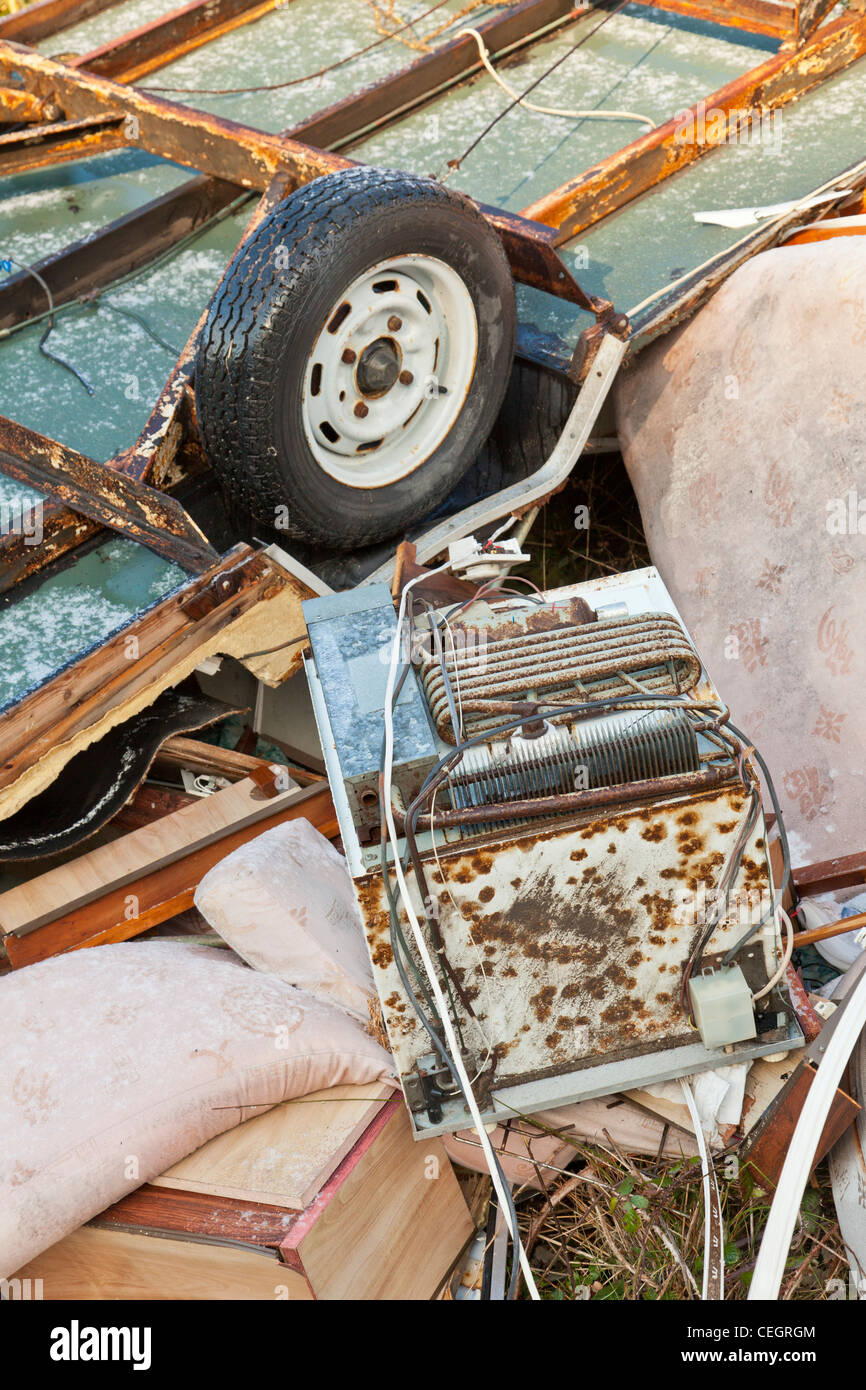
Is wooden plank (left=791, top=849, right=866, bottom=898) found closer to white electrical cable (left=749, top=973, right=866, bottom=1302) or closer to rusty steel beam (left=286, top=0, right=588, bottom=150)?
white electrical cable (left=749, top=973, right=866, bottom=1302)

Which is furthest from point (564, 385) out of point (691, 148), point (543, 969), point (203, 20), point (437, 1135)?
point (203, 20)

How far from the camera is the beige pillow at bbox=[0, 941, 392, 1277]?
2.07 m

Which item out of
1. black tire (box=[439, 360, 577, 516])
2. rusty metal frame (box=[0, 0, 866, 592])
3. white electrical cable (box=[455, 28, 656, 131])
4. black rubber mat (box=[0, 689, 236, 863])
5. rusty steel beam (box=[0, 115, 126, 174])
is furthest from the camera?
rusty steel beam (box=[0, 115, 126, 174])

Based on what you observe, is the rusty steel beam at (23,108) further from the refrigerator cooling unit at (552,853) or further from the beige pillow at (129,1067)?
the beige pillow at (129,1067)

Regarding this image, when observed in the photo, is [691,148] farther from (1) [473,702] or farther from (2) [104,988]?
(2) [104,988]

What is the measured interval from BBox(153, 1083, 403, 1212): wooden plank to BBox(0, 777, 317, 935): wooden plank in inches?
33.4

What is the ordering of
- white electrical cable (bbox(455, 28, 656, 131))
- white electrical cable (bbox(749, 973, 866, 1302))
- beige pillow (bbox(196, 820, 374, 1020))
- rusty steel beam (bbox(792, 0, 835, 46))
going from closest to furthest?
white electrical cable (bbox(749, 973, 866, 1302)) → beige pillow (bbox(196, 820, 374, 1020)) → rusty steel beam (bbox(792, 0, 835, 46)) → white electrical cable (bbox(455, 28, 656, 131))

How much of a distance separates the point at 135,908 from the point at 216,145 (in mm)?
2598

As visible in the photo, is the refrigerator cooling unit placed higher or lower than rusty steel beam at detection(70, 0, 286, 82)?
lower

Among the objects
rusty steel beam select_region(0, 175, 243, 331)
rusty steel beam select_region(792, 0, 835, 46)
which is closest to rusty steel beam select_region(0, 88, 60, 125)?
rusty steel beam select_region(0, 175, 243, 331)

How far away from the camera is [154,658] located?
2844 millimetres

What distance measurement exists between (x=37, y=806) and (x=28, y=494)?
836 mm

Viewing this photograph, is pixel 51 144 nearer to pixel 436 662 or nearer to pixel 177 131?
pixel 177 131

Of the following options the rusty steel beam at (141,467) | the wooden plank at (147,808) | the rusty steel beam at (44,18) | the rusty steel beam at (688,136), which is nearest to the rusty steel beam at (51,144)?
the rusty steel beam at (44,18)
